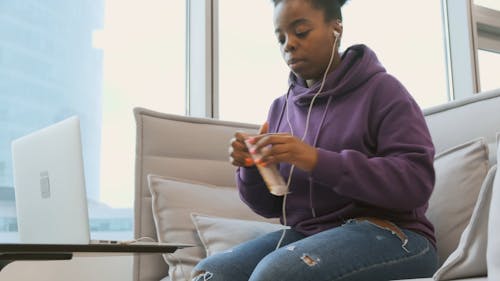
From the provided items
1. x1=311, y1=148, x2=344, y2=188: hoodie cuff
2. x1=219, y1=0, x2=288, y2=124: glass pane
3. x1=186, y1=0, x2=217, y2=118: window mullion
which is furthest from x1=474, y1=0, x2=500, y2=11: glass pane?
x1=311, y1=148, x2=344, y2=188: hoodie cuff

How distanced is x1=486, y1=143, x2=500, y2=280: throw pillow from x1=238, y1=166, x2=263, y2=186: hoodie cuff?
0.63 metres

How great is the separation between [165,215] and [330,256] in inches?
30.3

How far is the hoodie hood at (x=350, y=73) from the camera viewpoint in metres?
1.44

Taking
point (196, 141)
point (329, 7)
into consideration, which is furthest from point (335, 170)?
point (196, 141)

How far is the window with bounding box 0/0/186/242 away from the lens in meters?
2.32

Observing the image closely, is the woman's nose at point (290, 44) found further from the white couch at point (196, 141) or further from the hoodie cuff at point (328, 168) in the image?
the white couch at point (196, 141)

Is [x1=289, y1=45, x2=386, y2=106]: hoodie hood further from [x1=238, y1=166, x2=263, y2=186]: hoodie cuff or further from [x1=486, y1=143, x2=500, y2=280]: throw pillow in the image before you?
[x1=486, y1=143, x2=500, y2=280]: throw pillow

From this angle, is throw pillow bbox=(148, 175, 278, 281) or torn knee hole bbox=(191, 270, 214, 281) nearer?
torn knee hole bbox=(191, 270, 214, 281)

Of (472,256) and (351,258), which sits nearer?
(472,256)

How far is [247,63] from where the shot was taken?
9.32 feet

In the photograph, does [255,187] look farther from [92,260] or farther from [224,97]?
[224,97]

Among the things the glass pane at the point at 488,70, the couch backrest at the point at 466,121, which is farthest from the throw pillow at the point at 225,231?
the glass pane at the point at 488,70

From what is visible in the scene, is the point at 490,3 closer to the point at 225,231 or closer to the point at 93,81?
the point at 93,81

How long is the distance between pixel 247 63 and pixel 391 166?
169cm
